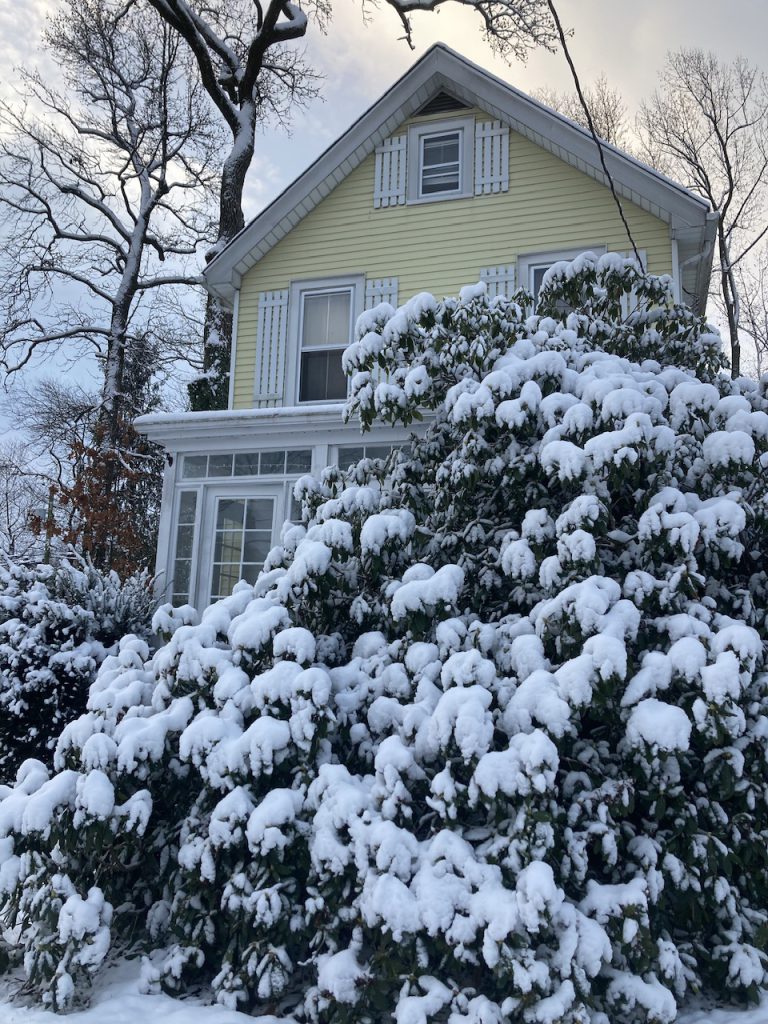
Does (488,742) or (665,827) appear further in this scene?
(665,827)

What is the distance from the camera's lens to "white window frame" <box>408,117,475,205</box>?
428 inches

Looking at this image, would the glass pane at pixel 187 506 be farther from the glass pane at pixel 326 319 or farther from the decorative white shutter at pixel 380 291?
the decorative white shutter at pixel 380 291

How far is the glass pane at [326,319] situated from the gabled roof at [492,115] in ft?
3.60

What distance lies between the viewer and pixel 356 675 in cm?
471

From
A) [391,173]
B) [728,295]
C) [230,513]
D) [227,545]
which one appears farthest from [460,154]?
[728,295]

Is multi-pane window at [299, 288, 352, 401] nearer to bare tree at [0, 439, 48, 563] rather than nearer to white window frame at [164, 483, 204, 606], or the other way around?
white window frame at [164, 483, 204, 606]

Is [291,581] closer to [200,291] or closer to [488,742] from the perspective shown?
[488,742]

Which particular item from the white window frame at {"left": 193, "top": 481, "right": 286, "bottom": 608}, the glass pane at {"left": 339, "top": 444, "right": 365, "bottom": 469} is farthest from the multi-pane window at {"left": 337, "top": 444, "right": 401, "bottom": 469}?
the white window frame at {"left": 193, "top": 481, "right": 286, "bottom": 608}

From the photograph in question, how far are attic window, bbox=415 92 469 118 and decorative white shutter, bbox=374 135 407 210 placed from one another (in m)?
0.47

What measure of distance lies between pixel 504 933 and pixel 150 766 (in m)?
1.98

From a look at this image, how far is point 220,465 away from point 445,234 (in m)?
4.18

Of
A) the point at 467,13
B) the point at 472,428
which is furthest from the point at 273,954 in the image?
the point at 467,13

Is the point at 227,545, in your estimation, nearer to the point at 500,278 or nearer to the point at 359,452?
the point at 359,452

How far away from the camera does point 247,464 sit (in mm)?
9578
